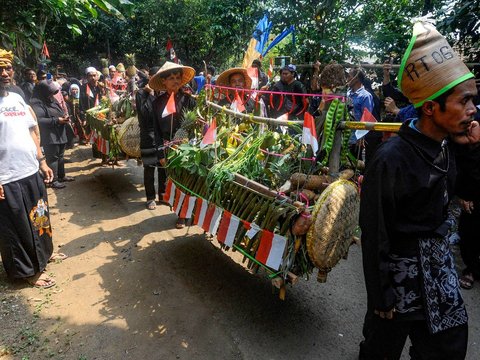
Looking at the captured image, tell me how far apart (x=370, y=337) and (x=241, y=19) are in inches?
432

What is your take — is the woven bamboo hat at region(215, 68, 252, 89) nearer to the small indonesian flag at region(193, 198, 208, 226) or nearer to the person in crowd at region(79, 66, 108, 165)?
the small indonesian flag at region(193, 198, 208, 226)

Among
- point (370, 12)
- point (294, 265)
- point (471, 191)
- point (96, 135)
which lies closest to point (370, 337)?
point (294, 265)

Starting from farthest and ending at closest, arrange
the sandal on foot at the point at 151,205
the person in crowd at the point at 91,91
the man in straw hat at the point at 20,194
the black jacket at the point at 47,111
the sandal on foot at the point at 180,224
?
the person in crowd at the point at 91,91 → the black jacket at the point at 47,111 → the sandal on foot at the point at 151,205 → the sandal on foot at the point at 180,224 → the man in straw hat at the point at 20,194

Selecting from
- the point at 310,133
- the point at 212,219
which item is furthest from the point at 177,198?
the point at 310,133

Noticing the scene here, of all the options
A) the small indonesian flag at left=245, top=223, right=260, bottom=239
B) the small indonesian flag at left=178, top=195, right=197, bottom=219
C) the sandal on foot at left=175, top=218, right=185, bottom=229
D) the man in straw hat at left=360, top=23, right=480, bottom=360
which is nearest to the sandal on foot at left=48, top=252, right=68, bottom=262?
the sandal on foot at left=175, top=218, right=185, bottom=229

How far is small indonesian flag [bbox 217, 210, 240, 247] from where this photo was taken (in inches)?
114

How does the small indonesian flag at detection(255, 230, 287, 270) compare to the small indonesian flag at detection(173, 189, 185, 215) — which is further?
the small indonesian flag at detection(173, 189, 185, 215)

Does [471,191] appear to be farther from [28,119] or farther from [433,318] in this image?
[28,119]

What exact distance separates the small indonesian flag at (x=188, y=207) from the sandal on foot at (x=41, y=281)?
55.6 inches

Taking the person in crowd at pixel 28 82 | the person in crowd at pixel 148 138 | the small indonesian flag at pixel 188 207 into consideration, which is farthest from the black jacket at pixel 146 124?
the person in crowd at pixel 28 82

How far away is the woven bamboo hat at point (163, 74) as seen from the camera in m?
4.37

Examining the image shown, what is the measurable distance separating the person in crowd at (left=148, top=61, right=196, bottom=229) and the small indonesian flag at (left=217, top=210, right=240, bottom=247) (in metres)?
1.73

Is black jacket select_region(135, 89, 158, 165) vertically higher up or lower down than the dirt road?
higher up

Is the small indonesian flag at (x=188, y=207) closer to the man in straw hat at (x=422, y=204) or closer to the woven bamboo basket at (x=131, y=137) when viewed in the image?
the man in straw hat at (x=422, y=204)
